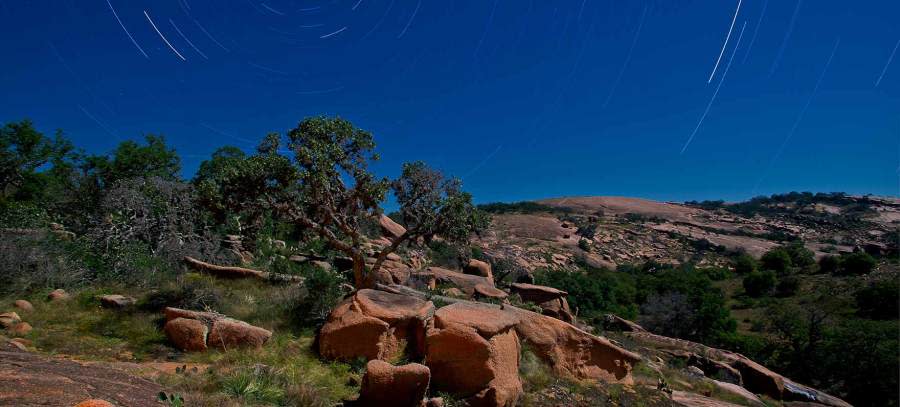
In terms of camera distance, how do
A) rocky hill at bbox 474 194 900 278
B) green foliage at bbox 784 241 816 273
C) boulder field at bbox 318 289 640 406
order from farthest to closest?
rocky hill at bbox 474 194 900 278, green foliage at bbox 784 241 816 273, boulder field at bbox 318 289 640 406

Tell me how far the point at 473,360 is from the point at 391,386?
174cm

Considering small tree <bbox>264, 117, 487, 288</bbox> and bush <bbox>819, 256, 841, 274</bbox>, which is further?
bush <bbox>819, 256, 841, 274</bbox>

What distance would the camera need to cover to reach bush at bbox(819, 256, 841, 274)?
45.7m

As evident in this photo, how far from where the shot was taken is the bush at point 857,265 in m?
43.7

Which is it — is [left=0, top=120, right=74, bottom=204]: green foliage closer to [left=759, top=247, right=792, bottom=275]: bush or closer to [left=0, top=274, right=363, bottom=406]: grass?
[left=0, top=274, right=363, bottom=406]: grass

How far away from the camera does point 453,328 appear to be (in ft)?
28.2

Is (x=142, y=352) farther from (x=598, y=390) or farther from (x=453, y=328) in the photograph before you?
(x=598, y=390)

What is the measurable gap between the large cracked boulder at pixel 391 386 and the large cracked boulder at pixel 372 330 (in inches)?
→ 62.3

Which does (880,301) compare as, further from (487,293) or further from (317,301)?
(317,301)

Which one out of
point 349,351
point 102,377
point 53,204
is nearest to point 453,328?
point 349,351

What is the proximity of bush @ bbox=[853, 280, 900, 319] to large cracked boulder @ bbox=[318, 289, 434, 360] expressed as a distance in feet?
123

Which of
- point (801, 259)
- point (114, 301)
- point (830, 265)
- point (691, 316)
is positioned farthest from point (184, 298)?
point (801, 259)

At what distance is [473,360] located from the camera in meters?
8.34

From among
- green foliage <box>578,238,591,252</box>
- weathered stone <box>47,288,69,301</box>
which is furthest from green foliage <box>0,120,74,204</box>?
green foliage <box>578,238,591,252</box>
